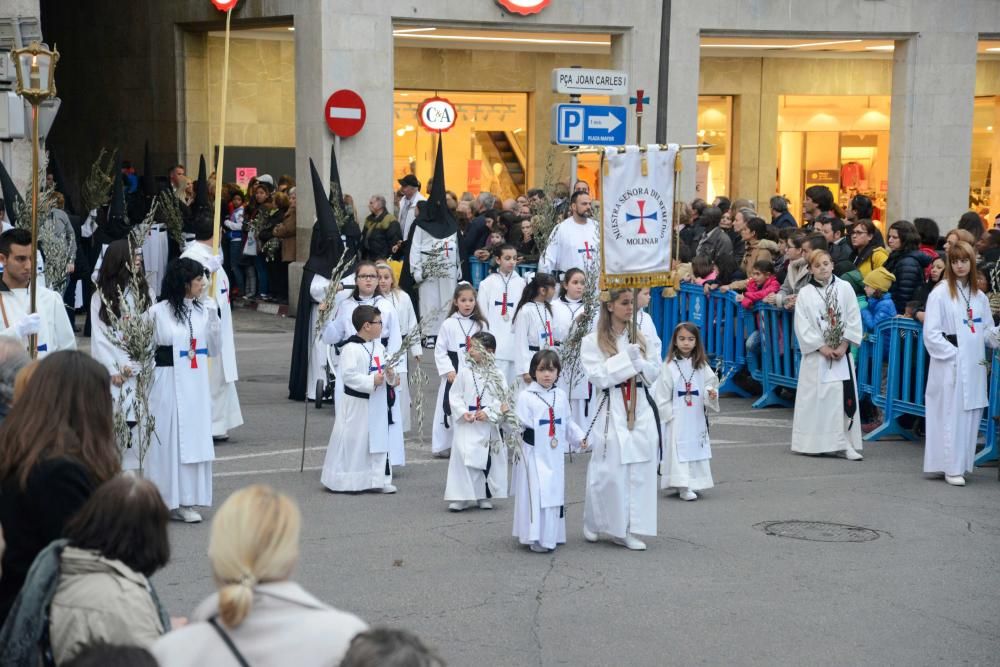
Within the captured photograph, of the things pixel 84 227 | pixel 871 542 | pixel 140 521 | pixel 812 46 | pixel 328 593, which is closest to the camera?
pixel 140 521

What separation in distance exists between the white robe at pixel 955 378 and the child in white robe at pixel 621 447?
300 centimetres

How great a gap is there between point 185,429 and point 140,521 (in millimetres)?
5875

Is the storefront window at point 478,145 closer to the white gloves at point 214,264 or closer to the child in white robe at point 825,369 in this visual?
the child in white robe at point 825,369

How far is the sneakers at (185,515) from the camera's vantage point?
9.95 meters

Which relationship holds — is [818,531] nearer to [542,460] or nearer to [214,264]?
[542,460]

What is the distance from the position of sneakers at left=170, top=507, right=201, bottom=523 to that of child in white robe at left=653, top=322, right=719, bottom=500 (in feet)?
11.0

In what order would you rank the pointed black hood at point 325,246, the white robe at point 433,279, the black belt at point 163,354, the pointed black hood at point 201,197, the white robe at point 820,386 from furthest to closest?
the white robe at point 433,279
the pointed black hood at point 201,197
the pointed black hood at point 325,246
the white robe at point 820,386
the black belt at point 163,354

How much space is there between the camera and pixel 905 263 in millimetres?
13625

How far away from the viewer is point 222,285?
524 inches

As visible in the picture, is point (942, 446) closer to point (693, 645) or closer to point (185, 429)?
point (693, 645)

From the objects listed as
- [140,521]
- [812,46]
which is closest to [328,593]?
[140,521]

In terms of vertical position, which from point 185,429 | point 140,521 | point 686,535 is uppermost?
point 140,521

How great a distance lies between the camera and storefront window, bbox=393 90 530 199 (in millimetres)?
29250

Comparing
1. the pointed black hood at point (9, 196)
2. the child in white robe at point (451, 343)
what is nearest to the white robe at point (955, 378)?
the child in white robe at point (451, 343)
